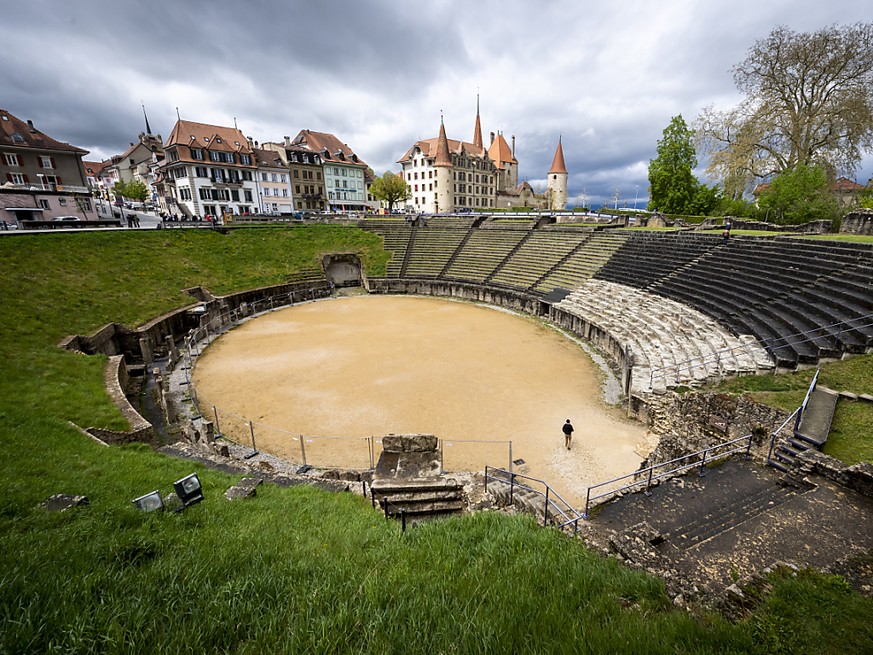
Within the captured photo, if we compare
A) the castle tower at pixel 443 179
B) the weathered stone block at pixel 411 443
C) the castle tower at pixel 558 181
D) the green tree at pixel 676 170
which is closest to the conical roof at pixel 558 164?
the castle tower at pixel 558 181

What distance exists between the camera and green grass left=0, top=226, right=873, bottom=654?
3365 mm

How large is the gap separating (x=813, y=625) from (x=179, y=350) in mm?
26084

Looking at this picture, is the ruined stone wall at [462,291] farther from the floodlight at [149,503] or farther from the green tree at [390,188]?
the green tree at [390,188]

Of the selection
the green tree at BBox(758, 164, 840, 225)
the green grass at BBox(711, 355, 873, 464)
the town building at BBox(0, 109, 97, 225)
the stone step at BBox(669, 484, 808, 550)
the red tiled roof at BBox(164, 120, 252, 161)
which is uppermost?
the red tiled roof at BBox(164, 120, 252, 161)

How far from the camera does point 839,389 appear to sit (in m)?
10.7

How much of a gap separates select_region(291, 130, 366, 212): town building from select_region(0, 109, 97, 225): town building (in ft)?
100

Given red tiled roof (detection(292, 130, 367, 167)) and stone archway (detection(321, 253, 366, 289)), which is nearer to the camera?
stone archway (detection(321, 253, 366, 289))

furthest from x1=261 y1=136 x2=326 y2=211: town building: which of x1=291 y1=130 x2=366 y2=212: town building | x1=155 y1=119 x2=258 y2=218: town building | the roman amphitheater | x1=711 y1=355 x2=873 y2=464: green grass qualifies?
x1=711 y1=355 x2=873 y2=464: green grass

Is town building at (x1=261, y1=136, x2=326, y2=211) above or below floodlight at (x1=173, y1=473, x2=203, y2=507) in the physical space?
above

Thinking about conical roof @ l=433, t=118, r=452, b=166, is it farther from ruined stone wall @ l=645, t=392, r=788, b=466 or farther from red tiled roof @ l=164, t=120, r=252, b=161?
ruined stone wall @ l=645, t=392, r=788, b=466

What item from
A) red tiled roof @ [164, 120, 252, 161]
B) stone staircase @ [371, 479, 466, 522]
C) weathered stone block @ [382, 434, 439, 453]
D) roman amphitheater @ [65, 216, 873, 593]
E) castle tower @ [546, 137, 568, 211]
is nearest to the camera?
roman amphitheater @ [65, 216, 873, 593]

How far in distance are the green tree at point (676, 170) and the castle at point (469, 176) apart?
36948 mm

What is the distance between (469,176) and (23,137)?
225ft

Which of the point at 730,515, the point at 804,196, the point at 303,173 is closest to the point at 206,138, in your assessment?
the point at 303,173
